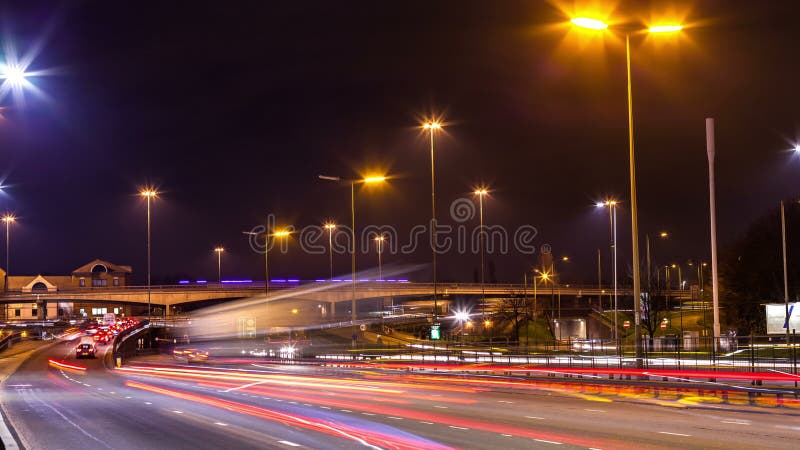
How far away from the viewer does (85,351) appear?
75312 millimetres

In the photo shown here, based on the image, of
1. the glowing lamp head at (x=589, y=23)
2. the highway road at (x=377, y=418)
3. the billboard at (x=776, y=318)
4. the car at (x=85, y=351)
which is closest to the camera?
the highway road at (x=377, y=418)

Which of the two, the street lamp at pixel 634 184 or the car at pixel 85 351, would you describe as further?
the car at pixel 85 351

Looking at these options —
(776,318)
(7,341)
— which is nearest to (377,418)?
(776,318)

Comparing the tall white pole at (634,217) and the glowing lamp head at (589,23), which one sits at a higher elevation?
the glowing lamp head at (589,23)

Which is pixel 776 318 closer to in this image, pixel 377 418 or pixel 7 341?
pixel 377 418

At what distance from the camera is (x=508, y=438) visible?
701 inches

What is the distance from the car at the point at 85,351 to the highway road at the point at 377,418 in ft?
124

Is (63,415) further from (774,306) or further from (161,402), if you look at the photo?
(774,306)

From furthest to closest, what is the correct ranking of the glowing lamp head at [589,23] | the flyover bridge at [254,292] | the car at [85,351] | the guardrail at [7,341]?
the flyover bridge at [254,292], the guardrail at [7,341], the car at [85,351], the glowing lamp head at [589,23]

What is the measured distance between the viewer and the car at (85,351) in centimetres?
7494

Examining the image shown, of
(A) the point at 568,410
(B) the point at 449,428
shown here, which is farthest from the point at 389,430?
(A) the point at 568,410

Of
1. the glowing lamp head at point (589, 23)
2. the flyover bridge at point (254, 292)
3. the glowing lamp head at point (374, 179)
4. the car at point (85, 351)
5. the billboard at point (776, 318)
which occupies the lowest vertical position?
the car at point (85, 351)

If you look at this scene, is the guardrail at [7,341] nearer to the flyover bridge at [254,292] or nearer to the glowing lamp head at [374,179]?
the flyover bridge at [254,292]

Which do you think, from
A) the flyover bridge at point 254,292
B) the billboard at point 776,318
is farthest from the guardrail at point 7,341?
the billboard at point 776,318
